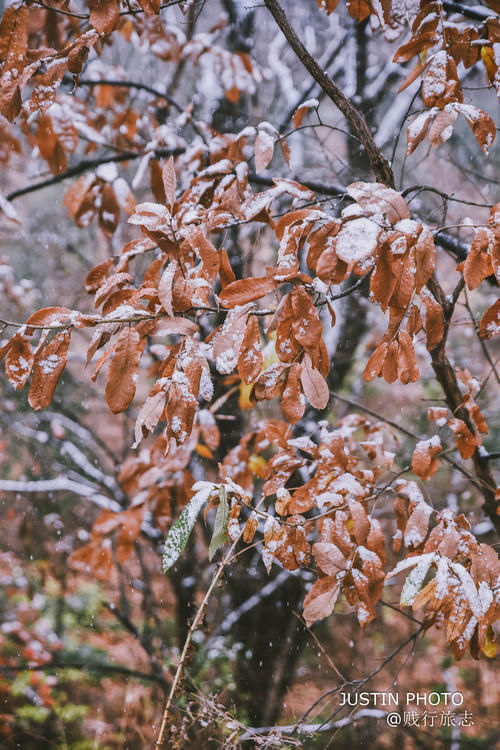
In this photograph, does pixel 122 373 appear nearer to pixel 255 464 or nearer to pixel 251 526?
pixel 251 526

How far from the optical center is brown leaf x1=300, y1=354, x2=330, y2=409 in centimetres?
→ 73

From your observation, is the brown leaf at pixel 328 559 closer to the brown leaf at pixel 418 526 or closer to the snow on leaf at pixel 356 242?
the brown leaf at pixel 418 526

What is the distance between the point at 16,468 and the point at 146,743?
1518 mm

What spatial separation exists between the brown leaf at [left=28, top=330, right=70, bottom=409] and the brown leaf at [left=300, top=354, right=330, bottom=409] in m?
0.38

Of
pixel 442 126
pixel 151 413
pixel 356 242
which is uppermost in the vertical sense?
pixel 442 126

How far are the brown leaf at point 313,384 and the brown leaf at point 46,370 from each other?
38 centimetres

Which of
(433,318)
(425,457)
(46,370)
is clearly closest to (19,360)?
(46,370)

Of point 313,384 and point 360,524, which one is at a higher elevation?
point 313,384

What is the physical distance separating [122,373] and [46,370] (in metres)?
0.13

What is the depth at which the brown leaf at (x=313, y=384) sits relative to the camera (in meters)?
0.73

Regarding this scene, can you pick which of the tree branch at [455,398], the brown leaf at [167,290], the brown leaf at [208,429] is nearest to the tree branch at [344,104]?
the tree branch at [455,398]

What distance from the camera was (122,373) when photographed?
2.25 feet

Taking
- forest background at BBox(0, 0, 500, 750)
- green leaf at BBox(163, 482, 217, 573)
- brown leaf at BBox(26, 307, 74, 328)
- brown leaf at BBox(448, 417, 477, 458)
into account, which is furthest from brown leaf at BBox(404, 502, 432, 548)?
brown leaf at BBox(26, 307, 74, 328)

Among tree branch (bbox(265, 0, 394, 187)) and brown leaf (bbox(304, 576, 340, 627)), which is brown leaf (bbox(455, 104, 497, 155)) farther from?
brown leaf (bbox(304, 576, 340, 627))
